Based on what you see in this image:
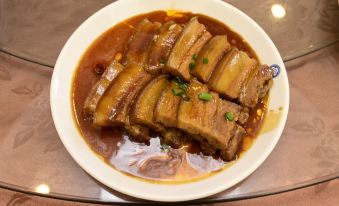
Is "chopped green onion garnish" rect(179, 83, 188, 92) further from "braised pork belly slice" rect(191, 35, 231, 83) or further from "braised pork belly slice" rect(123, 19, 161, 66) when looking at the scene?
"braised pork belly slice" rect(123, 19, 161, 66)

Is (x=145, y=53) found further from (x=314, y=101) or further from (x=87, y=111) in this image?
(x=314, y=101)

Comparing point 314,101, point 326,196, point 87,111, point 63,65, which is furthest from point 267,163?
point 63,65

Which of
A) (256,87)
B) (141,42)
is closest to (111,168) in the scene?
(141,42)

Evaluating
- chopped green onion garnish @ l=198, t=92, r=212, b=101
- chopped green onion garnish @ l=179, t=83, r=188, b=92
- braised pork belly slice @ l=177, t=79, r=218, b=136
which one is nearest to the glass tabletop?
braised pork belly slice @ l=177, t=79, r=218, b=136

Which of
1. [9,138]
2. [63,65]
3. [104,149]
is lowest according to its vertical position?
[9,138]

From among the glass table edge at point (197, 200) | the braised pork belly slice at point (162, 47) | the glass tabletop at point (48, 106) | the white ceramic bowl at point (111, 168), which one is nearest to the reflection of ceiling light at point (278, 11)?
the glass tabletop at point (48, 106)
